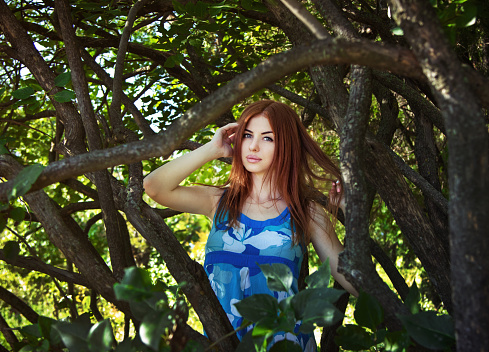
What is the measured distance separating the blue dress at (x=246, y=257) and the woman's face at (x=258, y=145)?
21cm

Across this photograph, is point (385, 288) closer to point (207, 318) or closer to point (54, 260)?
point (207, 318)

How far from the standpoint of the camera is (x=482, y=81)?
1.00 m

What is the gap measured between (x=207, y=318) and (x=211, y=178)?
3.31m

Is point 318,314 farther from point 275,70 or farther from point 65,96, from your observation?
point 65,96

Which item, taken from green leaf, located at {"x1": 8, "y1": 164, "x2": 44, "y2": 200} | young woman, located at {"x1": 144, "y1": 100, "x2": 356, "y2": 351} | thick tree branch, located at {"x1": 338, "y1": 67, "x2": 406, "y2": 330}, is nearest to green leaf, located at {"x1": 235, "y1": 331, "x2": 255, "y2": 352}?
thick tree branch, located at {"x1": 338, "y1": 67, "x2": 406, "y2": 330}

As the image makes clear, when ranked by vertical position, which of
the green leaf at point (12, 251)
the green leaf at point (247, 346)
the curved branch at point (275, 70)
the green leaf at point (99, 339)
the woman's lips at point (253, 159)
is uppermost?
the woman's lips at point (253, 159)

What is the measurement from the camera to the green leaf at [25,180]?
1.03 metres

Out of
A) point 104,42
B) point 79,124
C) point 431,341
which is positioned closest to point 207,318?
point 431,341

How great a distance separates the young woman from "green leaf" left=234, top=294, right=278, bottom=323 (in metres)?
0.97

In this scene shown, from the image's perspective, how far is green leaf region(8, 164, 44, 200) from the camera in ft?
3.37

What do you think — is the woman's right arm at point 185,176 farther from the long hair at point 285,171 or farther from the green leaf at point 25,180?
the green leaf at point 25,180

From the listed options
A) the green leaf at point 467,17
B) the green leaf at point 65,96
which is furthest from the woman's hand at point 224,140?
the green leaf at point 467,17

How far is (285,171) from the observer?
→ 2.24 metres

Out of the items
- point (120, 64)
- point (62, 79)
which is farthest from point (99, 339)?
point (120, 64)
